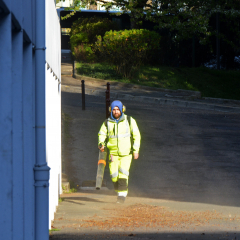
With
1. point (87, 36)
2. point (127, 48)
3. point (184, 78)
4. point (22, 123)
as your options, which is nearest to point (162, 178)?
point (22, 123)

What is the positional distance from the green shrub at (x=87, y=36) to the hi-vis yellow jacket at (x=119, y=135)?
2262cm

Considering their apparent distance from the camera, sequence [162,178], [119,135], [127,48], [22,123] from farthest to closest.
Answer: [127,48]
[162,178]
[119,135]
[22,123]

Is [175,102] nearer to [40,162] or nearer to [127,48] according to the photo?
[127,48]

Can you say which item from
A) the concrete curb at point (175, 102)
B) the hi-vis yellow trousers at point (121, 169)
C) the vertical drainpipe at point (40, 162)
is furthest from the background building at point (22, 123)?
the concrete curb at point (175, 102)

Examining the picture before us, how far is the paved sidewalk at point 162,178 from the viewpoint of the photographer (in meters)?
5.32

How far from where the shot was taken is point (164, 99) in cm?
2022

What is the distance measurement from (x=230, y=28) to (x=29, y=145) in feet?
78.6

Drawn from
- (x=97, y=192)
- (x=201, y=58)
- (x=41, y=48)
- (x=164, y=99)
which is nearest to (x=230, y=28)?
(x=201, y=58)

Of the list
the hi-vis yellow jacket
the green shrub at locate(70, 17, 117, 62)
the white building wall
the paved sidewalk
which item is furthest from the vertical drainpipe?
the green shrub at locate(70, 17, 117, 62)

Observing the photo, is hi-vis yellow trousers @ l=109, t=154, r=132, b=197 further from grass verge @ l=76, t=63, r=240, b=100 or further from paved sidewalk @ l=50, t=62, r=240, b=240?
grass verge @ l=76, t=63, r=240, b=100

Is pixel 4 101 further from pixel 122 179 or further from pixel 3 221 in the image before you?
pixel 122 179

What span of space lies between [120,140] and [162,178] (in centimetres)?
235

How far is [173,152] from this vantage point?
38.7 feet

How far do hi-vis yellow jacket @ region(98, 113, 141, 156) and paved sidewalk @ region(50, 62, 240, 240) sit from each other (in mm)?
904
